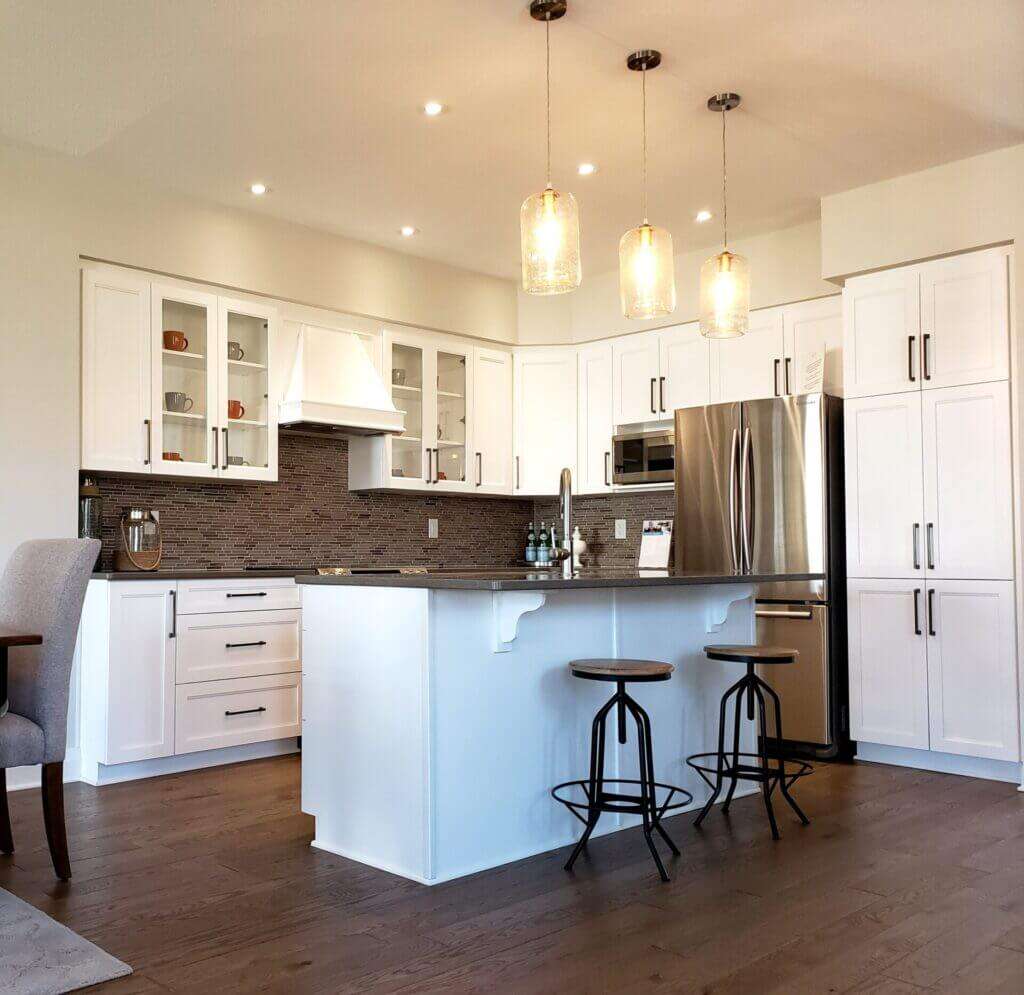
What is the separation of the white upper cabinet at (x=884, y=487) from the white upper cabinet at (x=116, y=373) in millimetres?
3296

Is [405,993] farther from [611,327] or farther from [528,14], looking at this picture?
[611,327]

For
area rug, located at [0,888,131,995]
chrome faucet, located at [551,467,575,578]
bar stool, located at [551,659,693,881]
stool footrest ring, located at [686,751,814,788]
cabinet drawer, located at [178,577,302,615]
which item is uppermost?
chrome faucet, located at [551,467,575,578]

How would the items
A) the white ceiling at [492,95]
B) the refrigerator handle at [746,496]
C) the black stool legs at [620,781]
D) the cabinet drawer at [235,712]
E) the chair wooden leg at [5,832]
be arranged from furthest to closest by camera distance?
the refrigerator handle at [746,496] < the cabinet drawer at [235,712] < the white ceiling at [492,95] < the chair wooden leg at [5,832] < the black stool legs at [620,781]

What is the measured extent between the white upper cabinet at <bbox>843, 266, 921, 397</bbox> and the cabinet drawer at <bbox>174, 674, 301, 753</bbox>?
3056 mm

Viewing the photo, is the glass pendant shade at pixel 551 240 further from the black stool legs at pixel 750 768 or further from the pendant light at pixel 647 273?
the black stool legs at pixel 750 768

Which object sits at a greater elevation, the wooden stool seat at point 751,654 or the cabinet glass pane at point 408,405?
the cabinet glass pane at point 408,405

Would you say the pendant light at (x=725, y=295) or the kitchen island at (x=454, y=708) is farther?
the pendant light at (x=725, y=295)

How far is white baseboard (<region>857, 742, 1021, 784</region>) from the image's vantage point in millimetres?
4301

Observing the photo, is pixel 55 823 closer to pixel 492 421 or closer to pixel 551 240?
pixel 551 240

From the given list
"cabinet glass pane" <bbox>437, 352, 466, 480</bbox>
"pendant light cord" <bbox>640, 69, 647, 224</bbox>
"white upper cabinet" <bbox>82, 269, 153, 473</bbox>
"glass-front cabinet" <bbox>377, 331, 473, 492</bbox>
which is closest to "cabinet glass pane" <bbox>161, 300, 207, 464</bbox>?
"white upper cabinet" <bbox>82, 269, 153, 473</bbox>

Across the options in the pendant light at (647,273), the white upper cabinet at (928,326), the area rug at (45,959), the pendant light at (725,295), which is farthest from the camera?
the white upper cabinet at (928,326)

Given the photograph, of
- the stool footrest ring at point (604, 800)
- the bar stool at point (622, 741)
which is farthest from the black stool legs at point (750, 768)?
the bar stool at point (622, 741)

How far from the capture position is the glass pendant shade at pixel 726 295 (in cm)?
372

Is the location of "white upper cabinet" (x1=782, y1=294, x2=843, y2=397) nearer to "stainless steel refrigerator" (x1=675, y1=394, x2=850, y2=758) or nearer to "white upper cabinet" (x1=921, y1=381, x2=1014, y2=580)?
"stainless steel refrigerator" (x1=675, y1=394, x2=850, y2=758)
